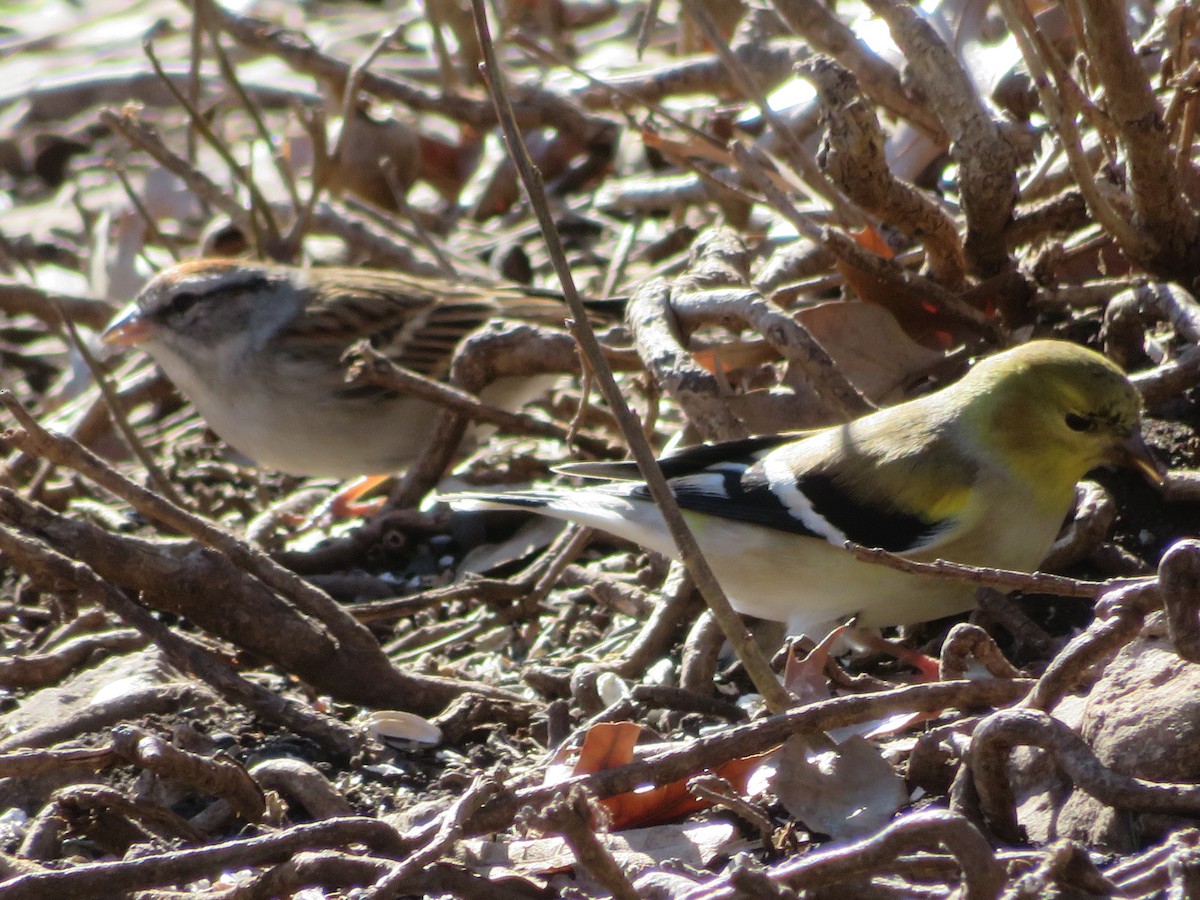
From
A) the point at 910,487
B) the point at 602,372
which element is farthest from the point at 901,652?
the point at 602,372

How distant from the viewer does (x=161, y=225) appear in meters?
8.31

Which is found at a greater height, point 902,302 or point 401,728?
point 902,302

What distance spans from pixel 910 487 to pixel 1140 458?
0.55m

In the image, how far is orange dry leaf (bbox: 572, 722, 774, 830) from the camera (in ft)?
9.13

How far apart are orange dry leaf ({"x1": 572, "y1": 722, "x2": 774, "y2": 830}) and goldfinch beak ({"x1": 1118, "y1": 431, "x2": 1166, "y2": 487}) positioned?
130 centimetres

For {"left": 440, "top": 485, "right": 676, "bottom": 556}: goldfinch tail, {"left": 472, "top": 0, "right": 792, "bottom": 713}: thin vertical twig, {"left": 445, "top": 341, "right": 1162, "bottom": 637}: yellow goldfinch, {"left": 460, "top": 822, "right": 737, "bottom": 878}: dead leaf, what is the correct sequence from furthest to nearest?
{"left": 440, "top": 485, "right": 676, "bottom": 556}: goldfinch tail → {"left": 445, "top": 341, "right": 1162, "bottom": 637}: yellow goldfinch → {"left": 460, "top": 822, "right": 737, "bottom": 878}: dead leaf → {"left": 472, "top": 0, "right": 792, "bottom": 713}: thin vertical twig

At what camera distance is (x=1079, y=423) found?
3.61 m

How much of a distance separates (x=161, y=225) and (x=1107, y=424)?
20.1 feet

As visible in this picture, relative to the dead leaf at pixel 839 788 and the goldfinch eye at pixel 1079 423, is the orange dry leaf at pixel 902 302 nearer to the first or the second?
the goldfinch eye at pixel 1079 423

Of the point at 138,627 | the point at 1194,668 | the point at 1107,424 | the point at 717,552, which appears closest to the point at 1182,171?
the point at 1107,424

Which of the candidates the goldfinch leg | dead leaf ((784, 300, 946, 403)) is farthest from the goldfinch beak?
dead leaf ((784, 300, 946, 403))

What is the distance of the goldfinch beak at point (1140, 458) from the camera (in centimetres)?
355

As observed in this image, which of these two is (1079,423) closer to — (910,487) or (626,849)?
(910,487)

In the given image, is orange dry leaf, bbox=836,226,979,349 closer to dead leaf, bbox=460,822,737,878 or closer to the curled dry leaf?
the curled dry leaf
